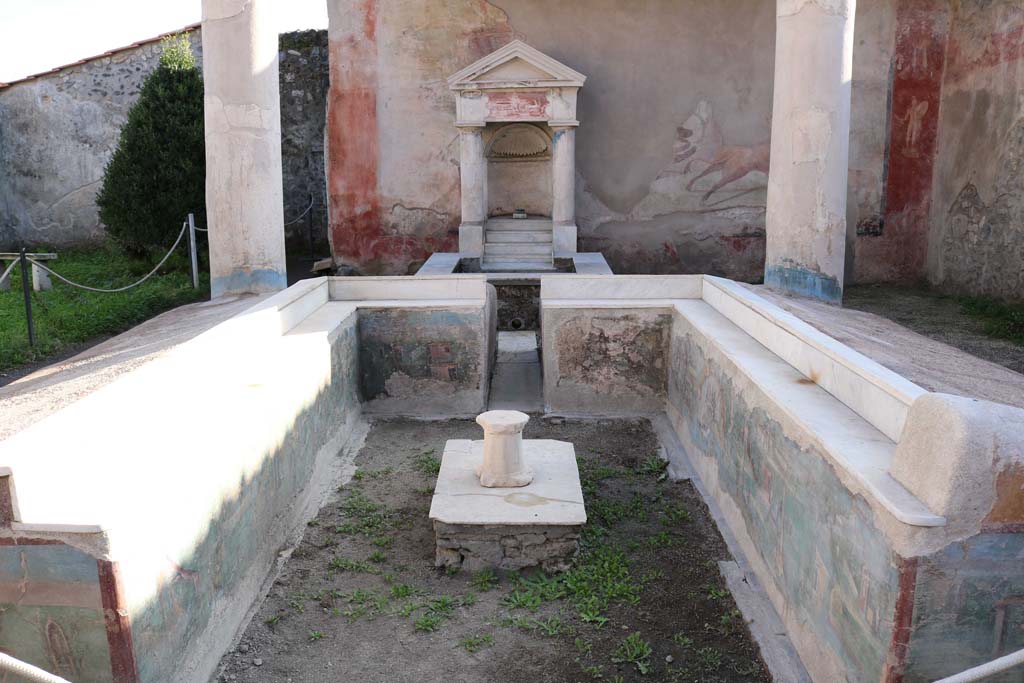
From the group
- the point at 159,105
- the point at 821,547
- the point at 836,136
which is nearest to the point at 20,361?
the point at 159,105

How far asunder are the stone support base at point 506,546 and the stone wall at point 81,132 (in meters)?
9.33

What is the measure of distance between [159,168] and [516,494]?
23.9ft

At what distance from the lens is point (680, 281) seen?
5812 mm

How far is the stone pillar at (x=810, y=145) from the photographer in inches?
244

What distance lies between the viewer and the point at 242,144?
6.18 meters

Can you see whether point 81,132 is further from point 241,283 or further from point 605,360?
point 605,360

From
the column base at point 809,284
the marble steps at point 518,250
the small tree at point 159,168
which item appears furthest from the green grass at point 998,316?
the small tree at point 159,168

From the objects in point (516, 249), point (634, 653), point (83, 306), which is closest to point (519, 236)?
point (516, 249)

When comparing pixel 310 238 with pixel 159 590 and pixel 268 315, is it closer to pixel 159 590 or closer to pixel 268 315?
pixel 268 315

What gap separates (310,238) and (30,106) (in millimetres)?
4060

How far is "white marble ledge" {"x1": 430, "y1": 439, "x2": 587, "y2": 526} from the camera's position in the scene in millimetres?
3479

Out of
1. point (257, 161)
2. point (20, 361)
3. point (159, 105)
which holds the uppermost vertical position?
point (159, 105)

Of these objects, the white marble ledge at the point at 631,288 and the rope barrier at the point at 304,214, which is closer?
the white marble ledge at the point at 631,288

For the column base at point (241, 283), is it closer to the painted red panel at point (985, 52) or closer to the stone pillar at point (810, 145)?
the stone pillar at point (810, 145)
